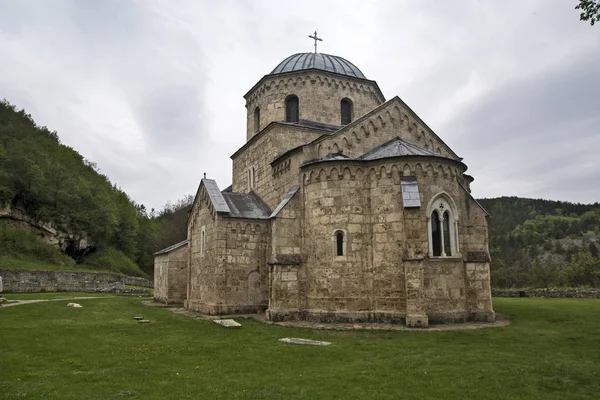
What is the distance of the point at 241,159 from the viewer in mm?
26188

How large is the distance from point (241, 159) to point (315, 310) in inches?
486

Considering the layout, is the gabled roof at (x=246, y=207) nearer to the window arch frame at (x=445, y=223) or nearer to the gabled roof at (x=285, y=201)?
the gabled roof at (x=285, y=201)

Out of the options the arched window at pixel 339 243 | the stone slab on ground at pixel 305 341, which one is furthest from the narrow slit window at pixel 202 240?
the stone slab on ground at pixel 305 341

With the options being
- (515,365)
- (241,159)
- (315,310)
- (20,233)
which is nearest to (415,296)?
(315,310)

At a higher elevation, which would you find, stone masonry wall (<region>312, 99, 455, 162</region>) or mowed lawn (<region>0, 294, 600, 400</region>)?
stone masonry wall (<region>312, 99, 455, 162</region>)

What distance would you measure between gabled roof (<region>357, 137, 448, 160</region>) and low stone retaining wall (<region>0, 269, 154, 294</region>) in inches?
1057

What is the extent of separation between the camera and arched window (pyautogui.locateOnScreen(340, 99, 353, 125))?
78.6 ft

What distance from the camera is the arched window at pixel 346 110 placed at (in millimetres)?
23953

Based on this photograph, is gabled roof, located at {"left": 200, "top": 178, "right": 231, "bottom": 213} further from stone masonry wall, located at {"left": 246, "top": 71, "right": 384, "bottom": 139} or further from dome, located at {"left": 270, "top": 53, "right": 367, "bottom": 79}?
dome, located at {"left": 270, "top": 53, "right": 367, "bottom": 79}

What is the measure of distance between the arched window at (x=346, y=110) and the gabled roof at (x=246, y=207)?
6511 mm

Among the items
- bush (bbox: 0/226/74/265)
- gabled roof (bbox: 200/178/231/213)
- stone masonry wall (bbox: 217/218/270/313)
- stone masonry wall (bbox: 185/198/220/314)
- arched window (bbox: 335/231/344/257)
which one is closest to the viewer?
arched window (bbox: 335/231/344/257)

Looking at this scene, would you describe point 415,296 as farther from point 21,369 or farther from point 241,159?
point 241,159

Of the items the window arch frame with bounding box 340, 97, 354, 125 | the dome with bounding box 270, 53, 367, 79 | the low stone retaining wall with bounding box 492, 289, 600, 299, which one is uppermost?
the dome with bounding box 270, 53, 367, 79

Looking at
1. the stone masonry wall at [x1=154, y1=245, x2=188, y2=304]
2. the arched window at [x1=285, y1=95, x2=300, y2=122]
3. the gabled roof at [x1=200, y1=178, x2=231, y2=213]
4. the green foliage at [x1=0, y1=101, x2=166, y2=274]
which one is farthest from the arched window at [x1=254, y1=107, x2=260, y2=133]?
the green foliage at [x1=0, y1=101, x2=166, y2=274]
